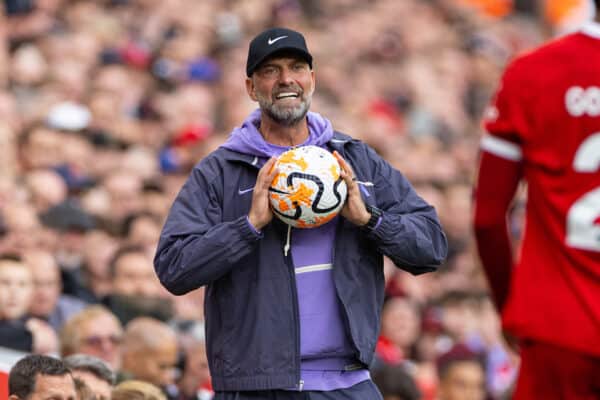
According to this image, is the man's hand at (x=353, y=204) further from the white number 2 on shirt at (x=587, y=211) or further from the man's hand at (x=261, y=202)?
the white number 2 on shirt at (x=587, y=211)

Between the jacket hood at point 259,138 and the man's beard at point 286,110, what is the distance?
0.35ft

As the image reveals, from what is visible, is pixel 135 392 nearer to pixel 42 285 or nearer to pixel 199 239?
pixel 199 239

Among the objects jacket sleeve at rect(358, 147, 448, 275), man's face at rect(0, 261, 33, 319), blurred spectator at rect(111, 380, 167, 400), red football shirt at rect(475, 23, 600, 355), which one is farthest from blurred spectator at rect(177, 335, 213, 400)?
red football shirt at rect(475, 23, 600, 355)

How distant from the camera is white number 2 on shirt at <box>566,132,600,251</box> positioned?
4922mm

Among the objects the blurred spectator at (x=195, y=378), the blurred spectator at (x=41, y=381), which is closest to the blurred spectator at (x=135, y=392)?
the blurred spectator at (x=41, y=381)

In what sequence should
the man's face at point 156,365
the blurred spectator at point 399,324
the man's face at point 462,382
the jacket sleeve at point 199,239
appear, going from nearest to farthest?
the jacket sleeve at point 199,239, the man's face at point 156,365, the blurred spectator at point 399,324, the man's face at point 462,382

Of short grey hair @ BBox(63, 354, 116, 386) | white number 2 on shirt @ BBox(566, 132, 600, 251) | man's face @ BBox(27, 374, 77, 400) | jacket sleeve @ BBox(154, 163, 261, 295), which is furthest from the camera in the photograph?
short grey hair @ BBox(63, 354, 116, 386)

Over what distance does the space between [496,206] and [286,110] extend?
52.7 inches

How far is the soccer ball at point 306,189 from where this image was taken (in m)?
5.91

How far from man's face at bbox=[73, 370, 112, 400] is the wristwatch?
6.74 feet

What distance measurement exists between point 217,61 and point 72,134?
5.01 metres

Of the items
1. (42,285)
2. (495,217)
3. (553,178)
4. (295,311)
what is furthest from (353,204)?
(42,285)

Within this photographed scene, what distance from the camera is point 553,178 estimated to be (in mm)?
5008

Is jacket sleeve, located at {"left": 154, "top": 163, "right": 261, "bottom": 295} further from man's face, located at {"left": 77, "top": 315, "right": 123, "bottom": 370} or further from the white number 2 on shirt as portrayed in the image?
man's face, located at {"left": 77, "top": 315, "right": 123, "bottom": 370}
